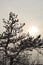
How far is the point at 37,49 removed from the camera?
58.6 ft

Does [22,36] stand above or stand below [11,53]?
above

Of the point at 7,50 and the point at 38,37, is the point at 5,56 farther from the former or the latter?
the point at 38,37

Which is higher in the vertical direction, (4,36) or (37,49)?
(4,36)

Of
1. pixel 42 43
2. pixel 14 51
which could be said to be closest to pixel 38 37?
pixel 42 43

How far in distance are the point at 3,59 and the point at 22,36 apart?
267cm

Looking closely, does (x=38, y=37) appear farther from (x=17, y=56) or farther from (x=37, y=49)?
(x=17, y=56)

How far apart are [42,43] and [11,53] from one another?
2615mm

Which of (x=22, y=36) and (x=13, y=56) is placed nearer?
(x=13, y=56)

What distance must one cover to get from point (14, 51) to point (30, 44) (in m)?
1.63

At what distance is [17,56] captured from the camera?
746 inches

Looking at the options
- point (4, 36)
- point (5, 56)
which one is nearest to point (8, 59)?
point (5, 56)

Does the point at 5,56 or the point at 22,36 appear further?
the point at 22,36

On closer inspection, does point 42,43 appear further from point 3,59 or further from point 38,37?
point 3,59

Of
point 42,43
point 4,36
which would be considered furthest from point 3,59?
point 42,43
